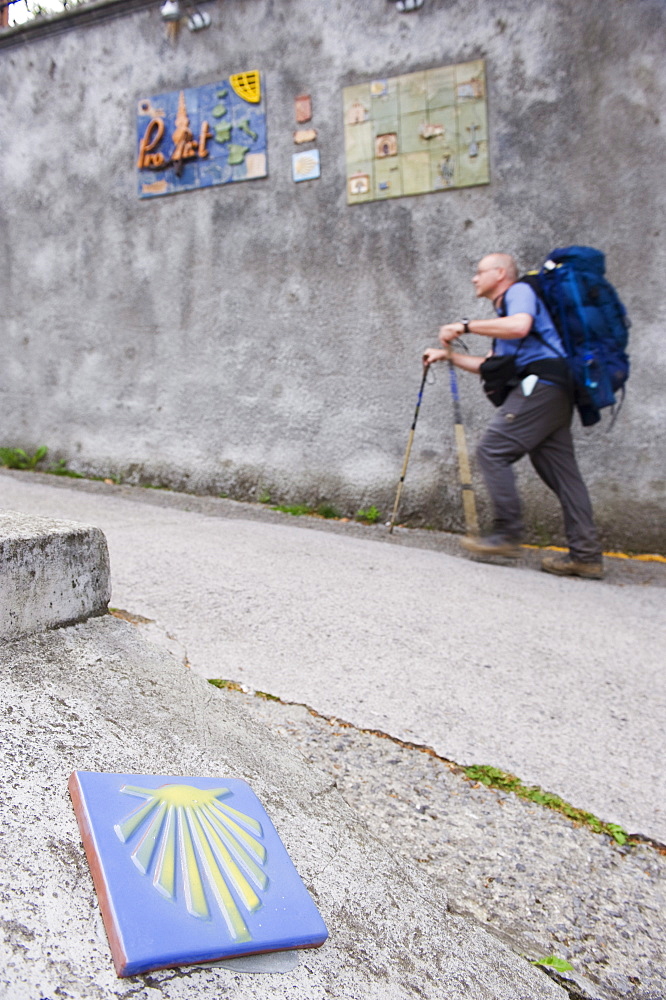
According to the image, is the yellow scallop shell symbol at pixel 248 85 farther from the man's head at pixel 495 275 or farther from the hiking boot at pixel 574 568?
the hiking boot at pixel 574 568

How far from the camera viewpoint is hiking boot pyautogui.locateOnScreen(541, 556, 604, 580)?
443 cm

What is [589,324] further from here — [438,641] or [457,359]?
[438,641]

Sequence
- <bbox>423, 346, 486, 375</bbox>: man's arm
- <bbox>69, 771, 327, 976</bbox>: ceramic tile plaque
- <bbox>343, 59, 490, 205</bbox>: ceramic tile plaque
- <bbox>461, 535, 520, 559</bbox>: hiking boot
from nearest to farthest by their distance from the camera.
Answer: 1. <bbox>69, 771, 327, 976</bbox>: ceramic tile plaque
2. <bbox>461, 535, 520, 559</bbox>: hiking boot
3. <bbox>423, 346, 486, 375</bbox>: man's arm
4. <bbox>343, 59, 490, 205</bbox>: ceramic tile plaque

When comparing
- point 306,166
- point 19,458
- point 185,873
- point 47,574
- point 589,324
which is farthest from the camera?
point 19,458

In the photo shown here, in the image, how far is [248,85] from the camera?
5.64 meters

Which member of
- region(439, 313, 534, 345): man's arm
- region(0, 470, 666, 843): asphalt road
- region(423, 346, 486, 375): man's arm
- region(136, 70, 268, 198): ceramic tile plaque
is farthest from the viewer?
region(136, 70, 268, 198): ceramic tile plaque

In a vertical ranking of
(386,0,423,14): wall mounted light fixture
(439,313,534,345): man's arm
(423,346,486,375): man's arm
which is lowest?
(423,346,486,375): man's arm

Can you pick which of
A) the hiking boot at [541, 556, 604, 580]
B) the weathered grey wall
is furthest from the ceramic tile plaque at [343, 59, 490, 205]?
the hiking boot at [541, 556, 604, 580]

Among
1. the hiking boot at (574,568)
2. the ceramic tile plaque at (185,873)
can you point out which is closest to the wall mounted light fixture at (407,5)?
the hiking boot at (574,568)

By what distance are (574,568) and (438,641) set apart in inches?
68.3

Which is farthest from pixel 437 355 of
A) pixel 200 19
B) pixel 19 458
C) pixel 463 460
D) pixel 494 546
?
pixel 19 458

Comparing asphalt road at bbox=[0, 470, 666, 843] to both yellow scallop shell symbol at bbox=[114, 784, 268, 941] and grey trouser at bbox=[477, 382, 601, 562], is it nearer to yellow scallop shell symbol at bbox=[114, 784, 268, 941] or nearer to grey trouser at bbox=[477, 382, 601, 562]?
grey trouser at bbox=[477, 382, 601, 562]

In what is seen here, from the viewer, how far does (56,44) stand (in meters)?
6.25

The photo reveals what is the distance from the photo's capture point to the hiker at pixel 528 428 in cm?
432
